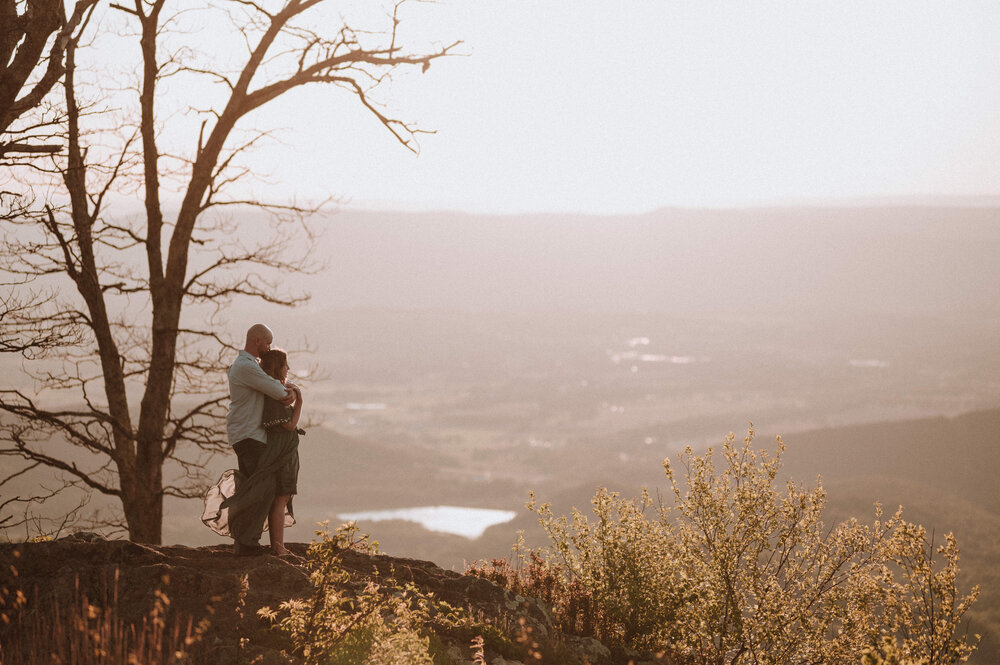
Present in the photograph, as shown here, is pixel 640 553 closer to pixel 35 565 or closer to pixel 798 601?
pixel 798 601

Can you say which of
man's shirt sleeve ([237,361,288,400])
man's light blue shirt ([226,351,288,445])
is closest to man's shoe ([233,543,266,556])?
man's light blue shirt ([226,351,288,445])

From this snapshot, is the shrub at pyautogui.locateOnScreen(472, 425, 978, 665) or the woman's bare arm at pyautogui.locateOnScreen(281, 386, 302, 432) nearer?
the woman's bare arm at pyautogui.locateOnScreen(281, 386, 302, 432)

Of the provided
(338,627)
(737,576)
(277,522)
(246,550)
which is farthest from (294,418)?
(737,576)

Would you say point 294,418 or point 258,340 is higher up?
point 258,340

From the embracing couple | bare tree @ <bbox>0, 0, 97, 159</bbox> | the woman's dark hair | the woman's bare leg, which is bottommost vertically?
the woman's bare leg

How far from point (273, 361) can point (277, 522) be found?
5.62 feet

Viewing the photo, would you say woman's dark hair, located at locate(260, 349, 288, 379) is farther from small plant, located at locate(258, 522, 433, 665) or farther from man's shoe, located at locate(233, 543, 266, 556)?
small plant, located at locate(258, 522, 433, 665)

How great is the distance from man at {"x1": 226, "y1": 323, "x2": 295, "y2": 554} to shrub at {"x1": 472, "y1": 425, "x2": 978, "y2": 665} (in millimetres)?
3232

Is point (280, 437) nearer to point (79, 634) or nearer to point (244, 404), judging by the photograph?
point (244, 404)

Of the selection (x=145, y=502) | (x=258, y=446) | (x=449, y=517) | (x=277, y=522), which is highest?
(x=258, y=446)

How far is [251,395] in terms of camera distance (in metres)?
8.45

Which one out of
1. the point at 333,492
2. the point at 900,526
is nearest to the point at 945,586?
the point at 900,526

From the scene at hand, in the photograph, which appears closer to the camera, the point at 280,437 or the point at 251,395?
the point at 251,395

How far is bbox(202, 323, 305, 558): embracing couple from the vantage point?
27.5 feet
